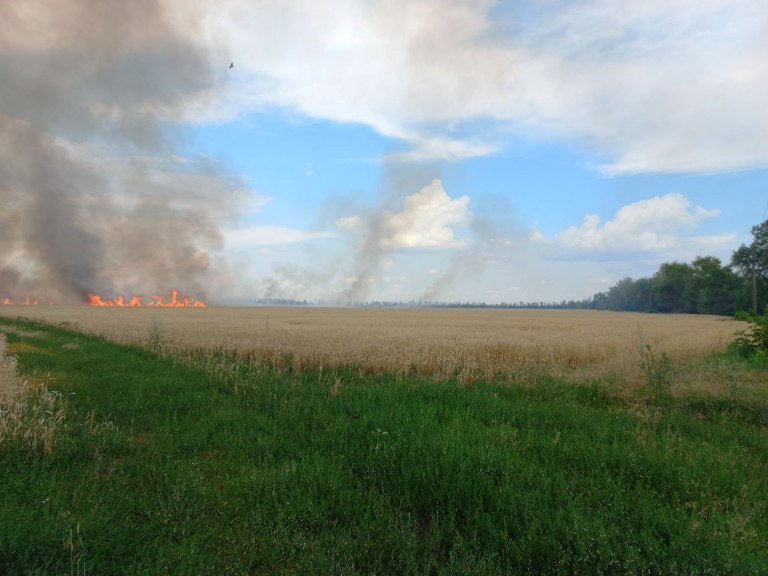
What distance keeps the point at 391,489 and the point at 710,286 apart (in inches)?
4580

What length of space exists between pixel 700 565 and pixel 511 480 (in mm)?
2051

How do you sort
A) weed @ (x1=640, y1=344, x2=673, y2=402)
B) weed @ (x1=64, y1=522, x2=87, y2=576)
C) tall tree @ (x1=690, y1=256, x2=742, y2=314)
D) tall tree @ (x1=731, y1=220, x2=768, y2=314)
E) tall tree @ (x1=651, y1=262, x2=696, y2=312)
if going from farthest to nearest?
tall tree @ (x1=651, y1=262, x2=696, y2=312) → tall tree @ (x1=690, y1=256, x2=742, y2=314) → tall tree @ (x1=731, y1=220, x2=768, y2=314) → weed @ (x1=640, y1=344, x2=673, y2=402) → weed @ (x1=64, y1=522, x2=87, y2=576)

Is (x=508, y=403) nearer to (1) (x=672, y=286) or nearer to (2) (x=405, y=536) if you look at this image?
(2) (x=405, y=536)

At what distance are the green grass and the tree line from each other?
60.6 m

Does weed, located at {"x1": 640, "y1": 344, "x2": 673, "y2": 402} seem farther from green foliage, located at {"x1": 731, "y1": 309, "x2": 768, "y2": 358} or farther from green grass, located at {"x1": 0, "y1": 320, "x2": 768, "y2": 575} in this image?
green foliage, located at {"x1": 731, "y1": 309, "x2": 768, "y2": 358}

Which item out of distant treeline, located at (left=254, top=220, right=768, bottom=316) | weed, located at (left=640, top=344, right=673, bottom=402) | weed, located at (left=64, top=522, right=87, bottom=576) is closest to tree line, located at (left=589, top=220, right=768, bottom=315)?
distant treeline, located at (left=254, top=220, right=768, bottom=316)

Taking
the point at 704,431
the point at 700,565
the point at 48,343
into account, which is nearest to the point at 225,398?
the point at 700,565

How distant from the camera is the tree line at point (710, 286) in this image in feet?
245

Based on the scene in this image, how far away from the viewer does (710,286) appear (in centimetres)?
9638

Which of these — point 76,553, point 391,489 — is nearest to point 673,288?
point 391,489

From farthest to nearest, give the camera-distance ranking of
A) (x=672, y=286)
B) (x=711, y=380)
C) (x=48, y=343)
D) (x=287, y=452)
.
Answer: (x=672, y=286)
(x=48, y=343)
(x=711, y=380)
(x=287, y=452)

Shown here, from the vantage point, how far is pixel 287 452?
688 centimetres

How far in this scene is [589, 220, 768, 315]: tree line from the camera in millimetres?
74688

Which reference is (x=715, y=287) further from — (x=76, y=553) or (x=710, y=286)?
(x=76, y=553)
